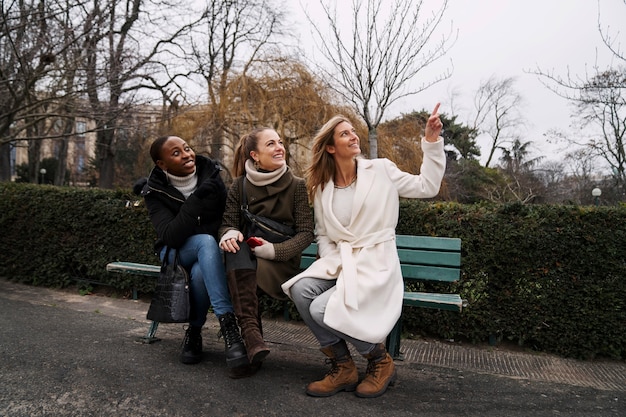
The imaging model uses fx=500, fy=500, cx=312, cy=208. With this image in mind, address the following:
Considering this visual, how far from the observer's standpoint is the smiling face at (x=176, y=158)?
334cm

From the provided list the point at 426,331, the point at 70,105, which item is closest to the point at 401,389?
the point at 426,331

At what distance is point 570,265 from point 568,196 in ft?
75.9

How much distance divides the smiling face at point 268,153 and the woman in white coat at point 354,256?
0.74 feet

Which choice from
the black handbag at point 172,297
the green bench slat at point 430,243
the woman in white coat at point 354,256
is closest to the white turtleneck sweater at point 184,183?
the black handbag at point 172,297

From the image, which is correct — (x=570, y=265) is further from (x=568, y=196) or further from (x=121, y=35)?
(x=568, y=196)

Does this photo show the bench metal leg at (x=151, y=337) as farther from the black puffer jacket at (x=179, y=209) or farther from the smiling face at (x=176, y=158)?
the smiling face at (x=176, y=158)

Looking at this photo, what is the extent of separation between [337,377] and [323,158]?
1.32 m

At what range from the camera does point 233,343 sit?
9.53 ft

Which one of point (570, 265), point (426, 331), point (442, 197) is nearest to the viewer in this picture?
point (570, 265)

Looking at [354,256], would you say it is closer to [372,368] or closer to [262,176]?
[372,368]

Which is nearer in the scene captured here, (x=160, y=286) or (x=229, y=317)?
(x=229, y=317)

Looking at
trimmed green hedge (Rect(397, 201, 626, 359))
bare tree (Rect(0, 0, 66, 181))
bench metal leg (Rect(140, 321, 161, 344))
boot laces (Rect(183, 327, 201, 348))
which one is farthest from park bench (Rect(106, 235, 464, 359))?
bare tree (Rect(0, 0, 66, 181))

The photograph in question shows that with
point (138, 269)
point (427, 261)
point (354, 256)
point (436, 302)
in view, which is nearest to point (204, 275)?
point (354, 256)

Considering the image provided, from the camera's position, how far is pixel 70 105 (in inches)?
332
